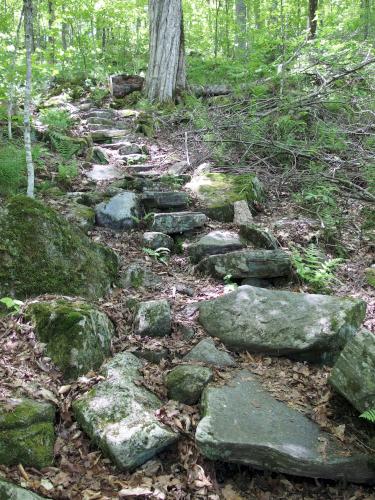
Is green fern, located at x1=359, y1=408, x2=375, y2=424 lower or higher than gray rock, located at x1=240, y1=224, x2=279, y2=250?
lower

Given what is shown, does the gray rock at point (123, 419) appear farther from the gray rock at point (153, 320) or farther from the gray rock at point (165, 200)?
the gray rock at point (165, 200)

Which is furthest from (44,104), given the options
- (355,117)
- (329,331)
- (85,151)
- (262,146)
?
(329,331)

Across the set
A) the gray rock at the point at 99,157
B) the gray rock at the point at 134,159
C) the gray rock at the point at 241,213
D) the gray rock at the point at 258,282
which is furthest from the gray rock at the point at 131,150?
the gray rock at the point at 258,282

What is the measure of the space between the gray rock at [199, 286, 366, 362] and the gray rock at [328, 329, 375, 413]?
0.53 m

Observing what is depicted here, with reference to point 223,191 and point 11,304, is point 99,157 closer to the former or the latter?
point 223,191

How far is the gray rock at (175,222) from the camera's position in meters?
5.96

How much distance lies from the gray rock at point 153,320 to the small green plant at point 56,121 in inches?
243

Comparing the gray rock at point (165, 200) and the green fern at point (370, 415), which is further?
the gray rock at point (165, 200)

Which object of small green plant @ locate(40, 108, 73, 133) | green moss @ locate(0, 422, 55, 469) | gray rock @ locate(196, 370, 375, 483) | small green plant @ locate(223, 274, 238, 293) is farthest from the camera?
small green plant @ locate(40, 108, 73, 133)

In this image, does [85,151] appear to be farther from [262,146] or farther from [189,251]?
[189,251]

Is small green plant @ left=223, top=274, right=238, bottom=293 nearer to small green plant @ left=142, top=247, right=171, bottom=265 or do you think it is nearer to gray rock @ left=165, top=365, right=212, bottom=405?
small green plant @ left=142, top=247, right=171, bottom=265

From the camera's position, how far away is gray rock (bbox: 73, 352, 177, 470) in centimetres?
289

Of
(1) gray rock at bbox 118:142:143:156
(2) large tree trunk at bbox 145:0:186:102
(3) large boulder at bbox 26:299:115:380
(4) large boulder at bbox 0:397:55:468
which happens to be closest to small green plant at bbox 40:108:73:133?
(1) gray rock at bbox 118:142:143:156

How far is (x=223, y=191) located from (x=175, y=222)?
126cm
